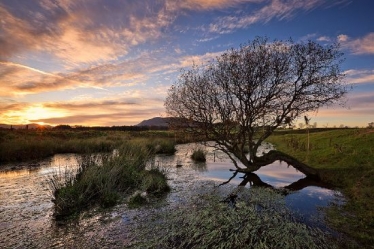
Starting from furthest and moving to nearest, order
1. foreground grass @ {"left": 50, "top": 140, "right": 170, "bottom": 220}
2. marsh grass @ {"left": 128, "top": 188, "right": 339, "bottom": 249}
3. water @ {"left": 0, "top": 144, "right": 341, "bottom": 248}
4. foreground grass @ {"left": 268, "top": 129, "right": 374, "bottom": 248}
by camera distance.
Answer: foreground grass @ {"left": 50, "top": 140, "right": 170, "bottom": 220} < foreground grass @ {"left": 268, "top": 129, "right": 374, "bottom": 248} < water @ {"left": 0, "top": 144, "right": 341, "bottom": 248} < marsh grass @ {"left": 128, "top": 188, "right": 339, "bottom": 249}

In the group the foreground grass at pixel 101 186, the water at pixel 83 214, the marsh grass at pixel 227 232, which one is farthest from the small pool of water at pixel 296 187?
the foreground grass at pixel 101 186

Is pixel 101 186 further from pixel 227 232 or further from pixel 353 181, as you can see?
pixel 353 181

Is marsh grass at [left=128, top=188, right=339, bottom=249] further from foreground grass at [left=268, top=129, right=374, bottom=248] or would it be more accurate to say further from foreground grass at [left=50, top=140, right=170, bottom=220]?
foreground grass at [left=50, top=140, right=170, bottom=220]

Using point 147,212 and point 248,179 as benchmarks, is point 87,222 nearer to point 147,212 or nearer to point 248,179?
point 147,212

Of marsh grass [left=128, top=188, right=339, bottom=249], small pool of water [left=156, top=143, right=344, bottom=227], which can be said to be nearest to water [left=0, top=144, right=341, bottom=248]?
small pool of water [left=156, top=143, right=344, bottom=227]

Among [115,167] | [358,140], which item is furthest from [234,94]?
[358,140]

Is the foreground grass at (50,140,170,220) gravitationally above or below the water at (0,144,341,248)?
above

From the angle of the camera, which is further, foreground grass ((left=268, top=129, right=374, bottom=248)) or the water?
foreground grass ((left=268, top=129, right=374, bottom=248))

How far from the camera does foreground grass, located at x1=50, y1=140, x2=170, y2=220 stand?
44.3 feet

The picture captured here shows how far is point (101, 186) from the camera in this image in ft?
49.1

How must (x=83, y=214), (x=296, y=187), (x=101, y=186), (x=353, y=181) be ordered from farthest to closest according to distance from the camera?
(x=296, y=187) < (x=353, y=181) < (x=101, y=186) < (x=83, y=214)

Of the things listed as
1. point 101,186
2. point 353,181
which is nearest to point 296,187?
point 353,181

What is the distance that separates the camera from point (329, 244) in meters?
9.30

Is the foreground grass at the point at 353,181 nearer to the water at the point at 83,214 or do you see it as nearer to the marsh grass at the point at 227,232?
the water at the point at 83,214
